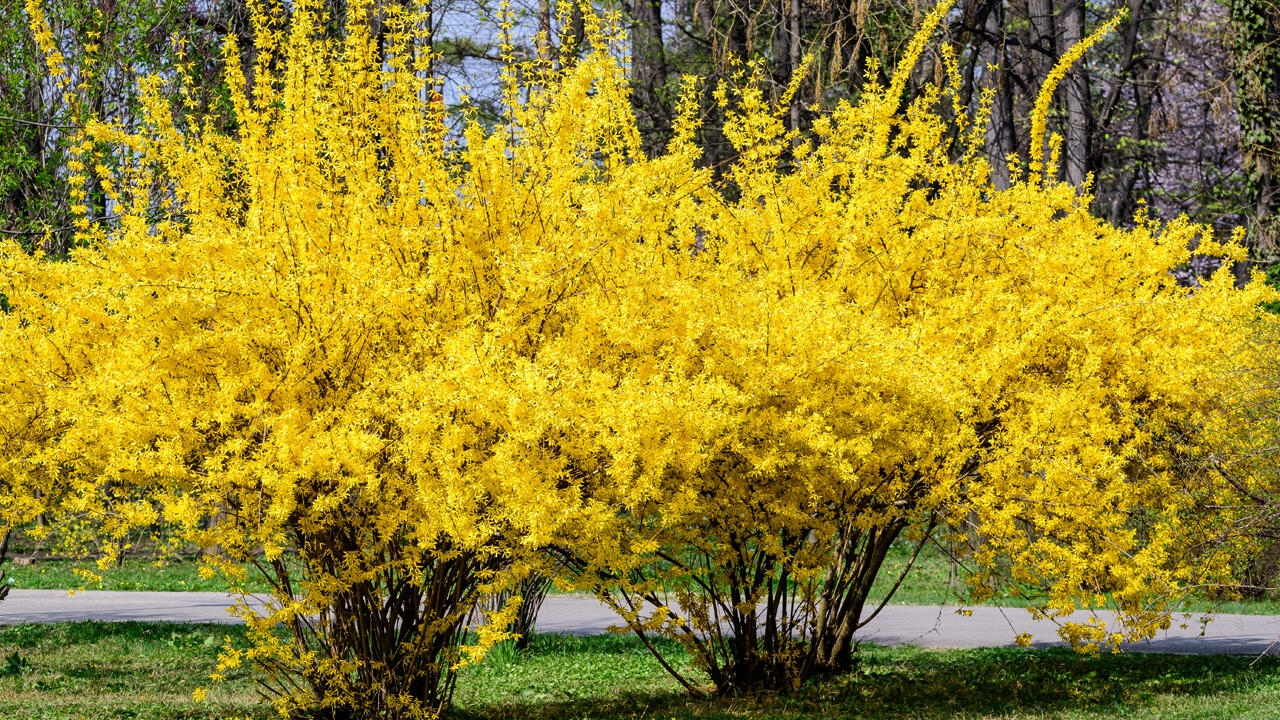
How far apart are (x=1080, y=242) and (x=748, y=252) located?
214 centimetres

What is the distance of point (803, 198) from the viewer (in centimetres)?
692

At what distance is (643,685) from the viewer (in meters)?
7.99

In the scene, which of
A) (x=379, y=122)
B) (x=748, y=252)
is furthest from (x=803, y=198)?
(x=379, y=122)

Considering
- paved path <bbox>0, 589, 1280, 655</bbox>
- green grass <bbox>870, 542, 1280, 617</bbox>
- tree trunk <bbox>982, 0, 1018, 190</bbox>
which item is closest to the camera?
paved path <bbox>0, 589, 1280, 655</bbox>

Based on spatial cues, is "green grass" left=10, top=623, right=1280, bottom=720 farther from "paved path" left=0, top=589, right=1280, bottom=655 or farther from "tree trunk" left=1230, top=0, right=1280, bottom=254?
"tree trunk" left=1230, top=0, right=1280, bottom=254

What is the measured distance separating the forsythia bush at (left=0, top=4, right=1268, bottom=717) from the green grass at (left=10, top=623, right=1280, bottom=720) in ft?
1.83

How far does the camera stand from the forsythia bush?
4980mm

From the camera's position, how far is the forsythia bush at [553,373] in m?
4.98

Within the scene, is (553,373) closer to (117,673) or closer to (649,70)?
(117,673)

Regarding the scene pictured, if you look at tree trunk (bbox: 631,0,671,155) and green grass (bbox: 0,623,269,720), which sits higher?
tree trunk (bbox: 631,0,671,155)

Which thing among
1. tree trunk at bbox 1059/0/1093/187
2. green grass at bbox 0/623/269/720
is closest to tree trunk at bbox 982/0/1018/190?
tree trunk at bbox 1059/0/1093/187

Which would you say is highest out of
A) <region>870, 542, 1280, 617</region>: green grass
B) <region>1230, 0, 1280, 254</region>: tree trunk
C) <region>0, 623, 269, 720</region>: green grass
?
<region>1230, 0, 1280, 254</region>: tree trunk

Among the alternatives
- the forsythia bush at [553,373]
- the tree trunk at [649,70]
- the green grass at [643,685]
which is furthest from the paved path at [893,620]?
the tree trunk at [649,70]

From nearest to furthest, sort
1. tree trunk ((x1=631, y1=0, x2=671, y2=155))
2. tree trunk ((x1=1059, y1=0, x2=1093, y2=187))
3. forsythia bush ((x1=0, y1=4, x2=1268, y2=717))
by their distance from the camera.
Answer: forsythia bush ((x1=0, y1=4, x2=1268, y2=717)) → tree trunk ((x1=1059, y1=0, x2=1093, y2=187)) → tree trunk ((x1=631, y1=0, x2=671, y2=155))
